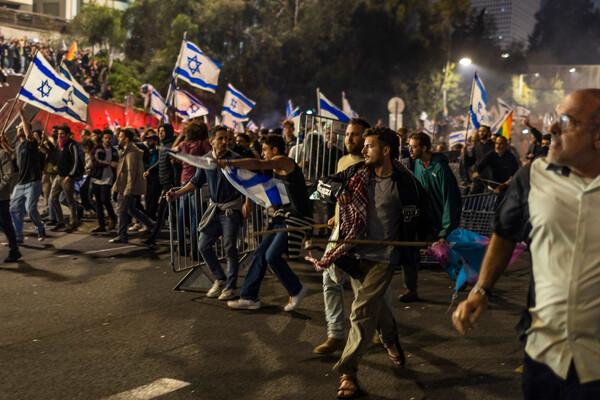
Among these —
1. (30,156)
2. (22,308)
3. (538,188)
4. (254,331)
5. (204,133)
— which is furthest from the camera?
(30,156)

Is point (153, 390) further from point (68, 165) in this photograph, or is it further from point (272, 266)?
point (68, 165)

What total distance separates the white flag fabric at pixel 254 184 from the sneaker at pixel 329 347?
1.50 meters

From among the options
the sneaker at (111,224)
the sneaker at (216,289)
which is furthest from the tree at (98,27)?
the sneaker at (216,289)

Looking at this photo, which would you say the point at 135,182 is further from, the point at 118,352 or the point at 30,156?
the point at 118,352

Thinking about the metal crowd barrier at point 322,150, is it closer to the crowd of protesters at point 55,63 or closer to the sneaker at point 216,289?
the sneaker at point 216,289

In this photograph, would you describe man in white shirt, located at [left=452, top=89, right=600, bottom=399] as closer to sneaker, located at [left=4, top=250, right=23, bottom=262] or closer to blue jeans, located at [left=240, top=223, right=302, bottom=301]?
blue jeans, located at [left=240, top=223, right=302, bottom=301]

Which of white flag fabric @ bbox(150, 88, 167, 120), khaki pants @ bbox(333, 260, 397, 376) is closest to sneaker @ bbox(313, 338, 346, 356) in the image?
khaki pants @ bbox(333, 260, 397, 376)

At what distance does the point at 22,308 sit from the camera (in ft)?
24.3

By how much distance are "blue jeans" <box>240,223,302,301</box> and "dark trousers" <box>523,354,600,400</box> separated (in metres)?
4.38

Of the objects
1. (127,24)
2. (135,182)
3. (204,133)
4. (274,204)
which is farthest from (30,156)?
(127,24)

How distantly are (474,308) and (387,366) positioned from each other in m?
2.76

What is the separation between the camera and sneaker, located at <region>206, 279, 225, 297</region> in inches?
315

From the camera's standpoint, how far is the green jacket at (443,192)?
7355 mm

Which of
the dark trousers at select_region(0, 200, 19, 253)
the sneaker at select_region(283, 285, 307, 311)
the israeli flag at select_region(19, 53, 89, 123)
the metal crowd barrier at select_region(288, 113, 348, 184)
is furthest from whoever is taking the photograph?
the israeli flag at select_region(19, 53, 89, 123)
